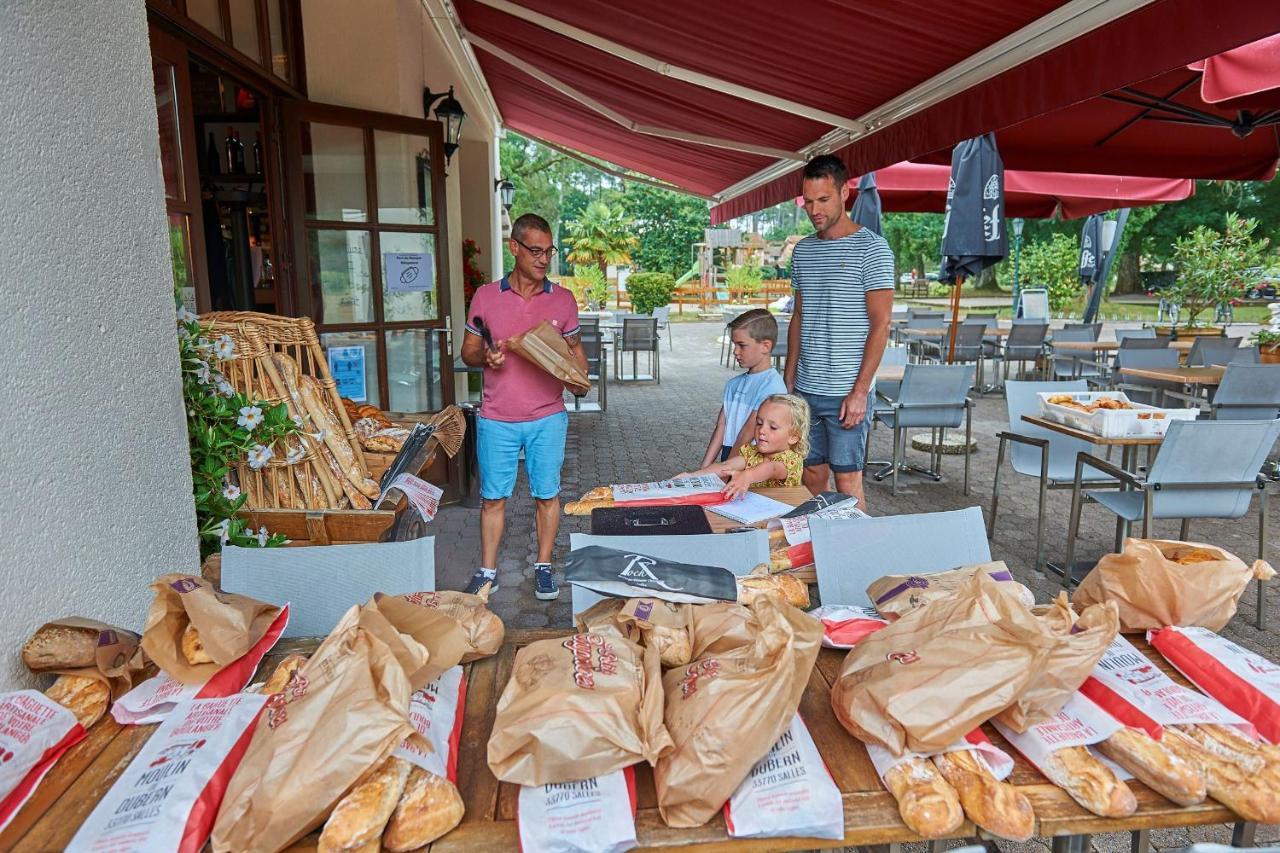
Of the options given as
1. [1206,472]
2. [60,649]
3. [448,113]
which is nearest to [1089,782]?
[60,649]

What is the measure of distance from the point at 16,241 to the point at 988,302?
37407 mm

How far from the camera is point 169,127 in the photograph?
3.01 meters

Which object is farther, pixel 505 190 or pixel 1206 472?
pixel 505 190

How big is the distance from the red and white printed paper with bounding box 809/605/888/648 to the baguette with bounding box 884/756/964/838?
14.6 inches

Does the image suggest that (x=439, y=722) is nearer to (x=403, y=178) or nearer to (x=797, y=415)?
(x=797, y=415)

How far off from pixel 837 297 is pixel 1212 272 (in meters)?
8.40

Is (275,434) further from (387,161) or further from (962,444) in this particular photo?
(962,444)

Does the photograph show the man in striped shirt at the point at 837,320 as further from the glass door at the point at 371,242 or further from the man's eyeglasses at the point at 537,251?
the glass door at the point at 371,242

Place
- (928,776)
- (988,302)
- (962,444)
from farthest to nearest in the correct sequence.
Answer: (988,302)
(962,444)
(928,776)

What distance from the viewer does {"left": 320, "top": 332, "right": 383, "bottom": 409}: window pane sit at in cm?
481

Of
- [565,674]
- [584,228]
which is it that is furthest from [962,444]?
[584,228]

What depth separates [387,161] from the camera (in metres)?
4.95

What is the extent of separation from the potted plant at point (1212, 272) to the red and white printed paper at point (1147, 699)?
30.5ft

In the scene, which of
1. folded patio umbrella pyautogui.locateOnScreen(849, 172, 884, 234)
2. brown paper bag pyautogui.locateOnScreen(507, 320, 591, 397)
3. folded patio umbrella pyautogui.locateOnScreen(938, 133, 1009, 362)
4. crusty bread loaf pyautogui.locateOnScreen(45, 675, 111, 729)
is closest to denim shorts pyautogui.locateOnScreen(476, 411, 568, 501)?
brown paper bag pyautogui.locateOnScreen(507, 320, 591, 397)
